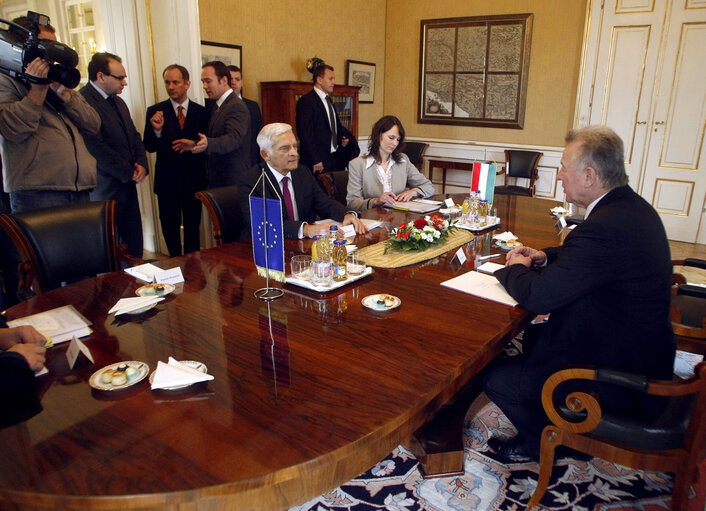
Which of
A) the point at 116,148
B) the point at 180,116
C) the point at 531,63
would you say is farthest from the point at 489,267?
the point at 531,63

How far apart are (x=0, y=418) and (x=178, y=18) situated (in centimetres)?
363

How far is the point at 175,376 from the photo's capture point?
1.14 meters

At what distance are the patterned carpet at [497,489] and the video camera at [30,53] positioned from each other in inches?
92.2

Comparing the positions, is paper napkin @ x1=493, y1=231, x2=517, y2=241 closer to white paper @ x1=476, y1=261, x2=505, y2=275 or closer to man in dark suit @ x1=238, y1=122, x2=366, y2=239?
white paper @ x1=476, y1=261, x2=505, y2=275

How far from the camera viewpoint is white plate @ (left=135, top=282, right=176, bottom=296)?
1.69 meters

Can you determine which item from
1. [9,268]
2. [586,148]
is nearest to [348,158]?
[9,268]

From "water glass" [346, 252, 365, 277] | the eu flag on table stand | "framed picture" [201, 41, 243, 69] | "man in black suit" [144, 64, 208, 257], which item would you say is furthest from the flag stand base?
"framed picture" [201, 41, 243, 69]

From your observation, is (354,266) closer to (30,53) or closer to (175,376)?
(175,376)

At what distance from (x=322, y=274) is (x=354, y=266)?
0.64ft

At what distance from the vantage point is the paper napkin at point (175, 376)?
1.12 metres

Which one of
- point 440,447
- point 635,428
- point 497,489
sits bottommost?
point 497,489

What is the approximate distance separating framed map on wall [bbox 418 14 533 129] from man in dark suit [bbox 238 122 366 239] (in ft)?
13.6

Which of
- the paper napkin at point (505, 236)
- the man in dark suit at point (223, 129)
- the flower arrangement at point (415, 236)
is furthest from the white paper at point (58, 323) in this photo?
the man in dark suit at point (223, 129)

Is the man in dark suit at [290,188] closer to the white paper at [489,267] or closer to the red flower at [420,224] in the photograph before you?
the red flower at [420,224]
